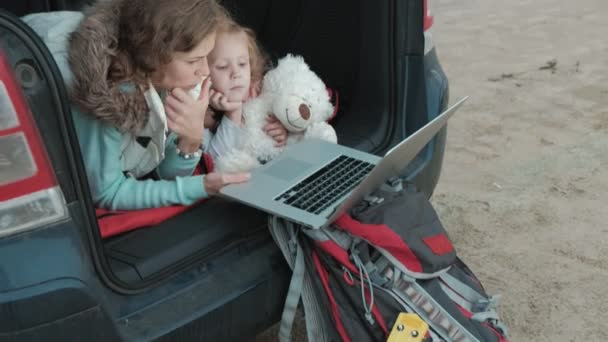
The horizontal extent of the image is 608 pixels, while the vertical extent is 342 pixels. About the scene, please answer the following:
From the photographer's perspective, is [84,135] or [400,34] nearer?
[84,135]

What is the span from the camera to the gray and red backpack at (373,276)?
5.64 ft

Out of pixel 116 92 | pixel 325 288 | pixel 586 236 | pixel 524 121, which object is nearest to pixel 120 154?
pixel 116 92

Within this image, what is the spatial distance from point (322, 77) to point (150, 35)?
1.07 m

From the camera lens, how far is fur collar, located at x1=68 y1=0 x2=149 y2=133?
5.02 feet

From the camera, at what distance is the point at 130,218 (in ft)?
5.74

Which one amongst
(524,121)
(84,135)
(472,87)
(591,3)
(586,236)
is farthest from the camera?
(591,3)

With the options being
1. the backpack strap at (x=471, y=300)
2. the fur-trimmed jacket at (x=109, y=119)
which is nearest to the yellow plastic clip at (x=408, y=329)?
the backpack strap at (x=471, y=300)

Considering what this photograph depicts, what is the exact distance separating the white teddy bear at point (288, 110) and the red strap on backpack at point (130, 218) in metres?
0.41

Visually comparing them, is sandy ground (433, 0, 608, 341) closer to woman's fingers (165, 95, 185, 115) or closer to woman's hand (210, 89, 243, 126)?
woman's hand (210, 89, 243, 126)

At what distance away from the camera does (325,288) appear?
1746mm

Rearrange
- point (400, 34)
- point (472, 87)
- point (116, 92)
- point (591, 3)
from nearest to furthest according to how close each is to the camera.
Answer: point (116, 92) → point (400, 34) → point (472, 87) → point (591, 3)

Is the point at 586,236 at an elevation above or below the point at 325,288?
below

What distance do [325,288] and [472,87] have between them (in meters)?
2.92

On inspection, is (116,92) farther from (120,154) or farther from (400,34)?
(400,34)
